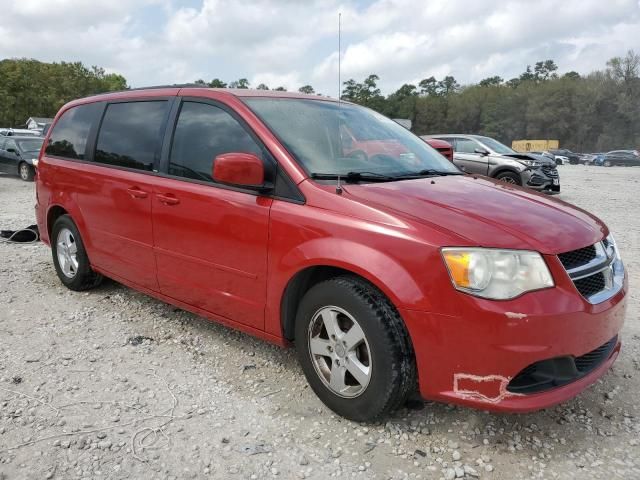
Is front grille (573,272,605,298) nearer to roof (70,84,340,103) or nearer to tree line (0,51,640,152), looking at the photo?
roof (70,84,340,103)

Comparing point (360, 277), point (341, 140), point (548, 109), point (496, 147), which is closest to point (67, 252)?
point (341, 140)

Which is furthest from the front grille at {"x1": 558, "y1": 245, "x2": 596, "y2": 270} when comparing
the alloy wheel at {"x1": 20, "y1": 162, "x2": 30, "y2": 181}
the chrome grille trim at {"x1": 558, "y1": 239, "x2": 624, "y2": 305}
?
the alloy wheel at {"x1": 20, "y1": 162, "x2": 30, "y2": 181}

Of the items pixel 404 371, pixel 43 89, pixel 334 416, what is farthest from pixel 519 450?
pixel 43 89

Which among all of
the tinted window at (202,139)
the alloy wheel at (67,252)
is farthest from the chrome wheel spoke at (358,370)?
the alloy wheel at (67,252)

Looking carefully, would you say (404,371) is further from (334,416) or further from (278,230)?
(278,230)

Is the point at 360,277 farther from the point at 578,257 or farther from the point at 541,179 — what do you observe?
the point at 541,179

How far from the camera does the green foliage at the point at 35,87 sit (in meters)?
60.8

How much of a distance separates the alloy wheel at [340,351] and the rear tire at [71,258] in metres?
2.66

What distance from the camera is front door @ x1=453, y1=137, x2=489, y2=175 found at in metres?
12.2

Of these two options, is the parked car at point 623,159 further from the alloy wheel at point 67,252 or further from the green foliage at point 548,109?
the alloy wheel at point 67,252

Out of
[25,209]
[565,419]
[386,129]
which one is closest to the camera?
[565,419]

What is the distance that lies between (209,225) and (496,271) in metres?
1.70

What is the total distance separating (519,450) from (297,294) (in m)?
1.34

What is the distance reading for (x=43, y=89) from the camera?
65188 mm
